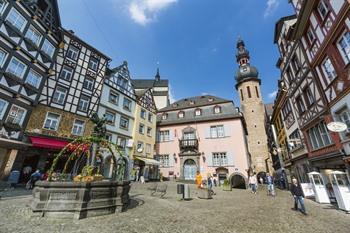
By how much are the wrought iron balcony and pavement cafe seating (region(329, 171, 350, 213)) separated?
16450 mm

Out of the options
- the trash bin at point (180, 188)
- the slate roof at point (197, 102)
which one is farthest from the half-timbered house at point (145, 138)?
the trash bin at point (180, 188)

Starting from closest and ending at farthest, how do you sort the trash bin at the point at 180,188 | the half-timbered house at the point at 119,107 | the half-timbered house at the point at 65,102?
1. the trash bin at the point at 180,188
2. the half-timbered house at the point at 65,102
3. the half-timbered house at the point at 119,107

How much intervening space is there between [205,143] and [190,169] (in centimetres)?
424

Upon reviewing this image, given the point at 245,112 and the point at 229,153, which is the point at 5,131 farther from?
the point at 245,112

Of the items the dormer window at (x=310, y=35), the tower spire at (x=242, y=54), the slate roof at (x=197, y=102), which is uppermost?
the tower spire at (x=242, y=54)

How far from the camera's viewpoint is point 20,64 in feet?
43.3

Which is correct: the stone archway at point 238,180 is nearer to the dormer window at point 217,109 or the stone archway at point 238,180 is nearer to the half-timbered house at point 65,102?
the dormer window at point 217,109

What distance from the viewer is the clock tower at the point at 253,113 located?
31328 mm

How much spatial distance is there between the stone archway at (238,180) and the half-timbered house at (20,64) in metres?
21.2

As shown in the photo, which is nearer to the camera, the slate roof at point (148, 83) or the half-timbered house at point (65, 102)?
the half-timbered house at point (65, 102)

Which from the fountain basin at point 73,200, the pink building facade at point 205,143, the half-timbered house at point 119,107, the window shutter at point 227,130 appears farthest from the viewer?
the window shutter at point 227,130

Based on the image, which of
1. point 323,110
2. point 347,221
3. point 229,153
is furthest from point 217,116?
point 347,221

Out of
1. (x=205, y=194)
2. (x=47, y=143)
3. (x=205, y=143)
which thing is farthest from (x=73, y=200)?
(x=205, y=143)

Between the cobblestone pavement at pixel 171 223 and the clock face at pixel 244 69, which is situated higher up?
the clock face at pixel 244 69
